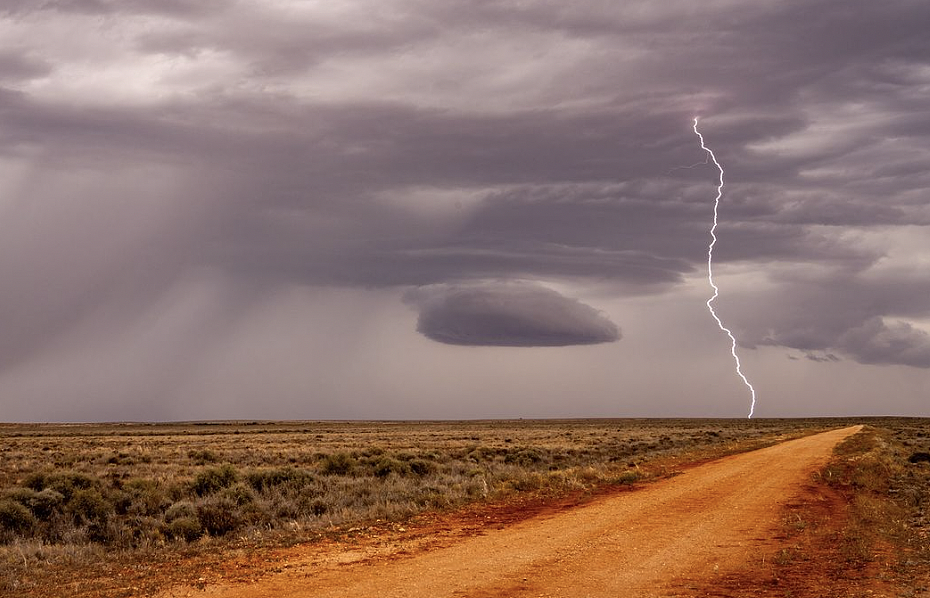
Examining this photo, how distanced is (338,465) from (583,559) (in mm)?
19267

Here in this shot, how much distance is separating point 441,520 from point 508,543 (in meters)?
3.07

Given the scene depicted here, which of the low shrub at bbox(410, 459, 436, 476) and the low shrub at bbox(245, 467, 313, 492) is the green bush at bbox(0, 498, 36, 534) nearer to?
the low shrub at bbox(245, 467, 313, 492)

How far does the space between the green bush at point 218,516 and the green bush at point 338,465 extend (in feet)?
29.7

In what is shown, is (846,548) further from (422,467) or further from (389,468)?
(422,467)

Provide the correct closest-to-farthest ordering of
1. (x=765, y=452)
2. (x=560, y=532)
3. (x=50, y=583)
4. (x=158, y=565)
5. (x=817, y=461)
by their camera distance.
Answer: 1. (x=50, y=583)
2. (x=158, y=565)
3. (x=560, y=532)
4. (x=817, y=461)
5. (x=765, y=452)

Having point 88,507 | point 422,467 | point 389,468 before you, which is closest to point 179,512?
point 88,507

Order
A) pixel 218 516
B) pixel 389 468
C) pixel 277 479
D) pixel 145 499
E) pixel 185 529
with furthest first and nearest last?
pixel 389 468, pixel 277 479, pixel 145 499, pixel 218 516, pixel 185 529

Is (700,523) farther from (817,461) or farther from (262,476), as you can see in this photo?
(817,461)

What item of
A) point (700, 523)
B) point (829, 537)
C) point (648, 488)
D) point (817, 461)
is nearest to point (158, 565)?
point (700, 523)

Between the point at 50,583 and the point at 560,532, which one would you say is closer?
the point at 50,583

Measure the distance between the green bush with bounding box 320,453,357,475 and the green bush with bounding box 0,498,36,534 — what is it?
1101 cm

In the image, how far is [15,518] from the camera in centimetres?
1864

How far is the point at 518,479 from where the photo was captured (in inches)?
864

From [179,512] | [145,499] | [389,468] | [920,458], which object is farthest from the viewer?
[920,458]
